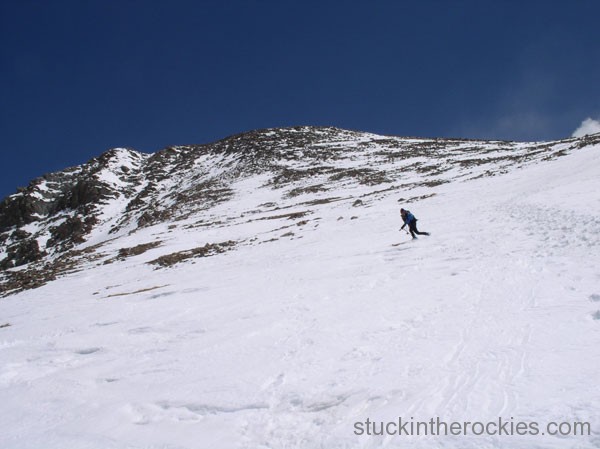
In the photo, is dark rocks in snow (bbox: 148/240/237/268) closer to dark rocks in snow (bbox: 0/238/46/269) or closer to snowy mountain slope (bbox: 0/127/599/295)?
snowy mountain slope (bbox: 0/127/599/295)

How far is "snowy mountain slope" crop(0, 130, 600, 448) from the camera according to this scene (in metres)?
4.60

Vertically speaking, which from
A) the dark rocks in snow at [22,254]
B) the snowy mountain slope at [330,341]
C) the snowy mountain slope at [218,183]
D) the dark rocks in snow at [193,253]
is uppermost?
the snowy mountain slope at [218,183]

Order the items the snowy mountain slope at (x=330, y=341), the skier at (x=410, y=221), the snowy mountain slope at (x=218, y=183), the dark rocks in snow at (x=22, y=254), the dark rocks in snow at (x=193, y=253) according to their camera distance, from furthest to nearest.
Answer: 1. the dark rocks in snow at (x=22, y=254)
2. the snowy mountain slope at (x=218, y=183)
3. the dark rocks in snow at (x=193, y=253)
4. the skier at (x=410, y=221)
5. the snowy mountain slope at (x=330, y=341)

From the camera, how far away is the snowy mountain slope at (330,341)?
15.1 ft

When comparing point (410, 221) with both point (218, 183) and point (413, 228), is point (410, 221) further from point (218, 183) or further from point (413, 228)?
point (218, 183)

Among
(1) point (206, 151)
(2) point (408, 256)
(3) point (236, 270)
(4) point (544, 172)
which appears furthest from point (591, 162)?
(1) point (206, 151)

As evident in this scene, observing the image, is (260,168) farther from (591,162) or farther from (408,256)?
(408,256)

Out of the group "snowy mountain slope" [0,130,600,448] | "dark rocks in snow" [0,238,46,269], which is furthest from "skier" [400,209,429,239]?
"dark rocks in snow" [0,238,46,269]

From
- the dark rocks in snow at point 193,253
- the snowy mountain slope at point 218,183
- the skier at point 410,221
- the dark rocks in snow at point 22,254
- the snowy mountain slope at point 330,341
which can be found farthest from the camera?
the dark rocks in snow at point 22,254

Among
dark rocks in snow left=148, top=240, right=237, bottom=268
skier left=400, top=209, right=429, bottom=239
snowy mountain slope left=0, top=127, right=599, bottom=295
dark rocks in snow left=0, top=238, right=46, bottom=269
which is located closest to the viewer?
skier left=400, top=209, right=429, bottom=239

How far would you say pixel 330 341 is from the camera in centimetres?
692

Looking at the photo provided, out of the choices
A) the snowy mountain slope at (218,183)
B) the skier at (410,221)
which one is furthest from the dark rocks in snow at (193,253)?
the skier at (410,221)

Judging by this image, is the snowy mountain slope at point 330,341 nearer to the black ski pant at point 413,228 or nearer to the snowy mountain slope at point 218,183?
the black ski pant at point 413,228

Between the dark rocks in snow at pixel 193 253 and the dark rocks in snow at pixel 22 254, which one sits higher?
the dark rocks in snow at pixel 22 254
